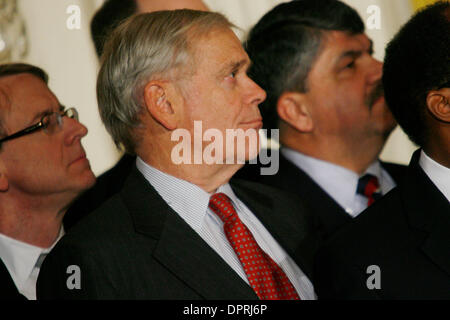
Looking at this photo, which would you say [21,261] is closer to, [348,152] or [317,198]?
[317,198]

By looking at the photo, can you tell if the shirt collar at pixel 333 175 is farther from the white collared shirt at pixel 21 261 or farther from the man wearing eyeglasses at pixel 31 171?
the white collared shirt at pixel 21 261

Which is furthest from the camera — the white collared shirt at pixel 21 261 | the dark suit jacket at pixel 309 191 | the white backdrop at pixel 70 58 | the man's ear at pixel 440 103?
the white backdrop at pixel 70 58

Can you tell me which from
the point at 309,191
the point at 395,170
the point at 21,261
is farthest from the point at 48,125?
the point at 395,170

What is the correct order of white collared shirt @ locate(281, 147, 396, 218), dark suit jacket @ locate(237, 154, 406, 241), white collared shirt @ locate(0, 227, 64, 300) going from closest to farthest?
white collared shirt @ locate(0, 227, 64, 300) < dark suit jacket @ locate(237, 154, 406, 241) < white collared shirt @ locate(281, 147, 396, 218)

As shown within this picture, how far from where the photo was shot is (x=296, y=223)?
1845 mm

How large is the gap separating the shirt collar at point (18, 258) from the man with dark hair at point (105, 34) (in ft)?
1.08

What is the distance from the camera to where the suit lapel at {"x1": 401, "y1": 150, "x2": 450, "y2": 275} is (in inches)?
60.7

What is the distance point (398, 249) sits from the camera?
5.22ft

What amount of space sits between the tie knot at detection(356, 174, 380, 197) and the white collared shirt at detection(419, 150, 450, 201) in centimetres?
65

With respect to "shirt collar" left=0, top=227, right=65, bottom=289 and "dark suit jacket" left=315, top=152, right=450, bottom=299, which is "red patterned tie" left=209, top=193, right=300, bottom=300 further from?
"shirt collar" left=0, top=227, right=65, bottom=289

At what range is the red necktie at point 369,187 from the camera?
7.50 ft

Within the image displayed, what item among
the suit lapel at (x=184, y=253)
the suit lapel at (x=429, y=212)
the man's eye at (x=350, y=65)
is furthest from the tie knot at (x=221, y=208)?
the man's eye at (x=350, y=65)

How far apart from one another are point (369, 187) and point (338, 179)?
0.10m

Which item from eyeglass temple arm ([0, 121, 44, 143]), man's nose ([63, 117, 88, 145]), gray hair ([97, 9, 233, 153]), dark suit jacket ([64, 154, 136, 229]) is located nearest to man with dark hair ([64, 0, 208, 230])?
dark suit jacket ([64, 154, 136, 229])
